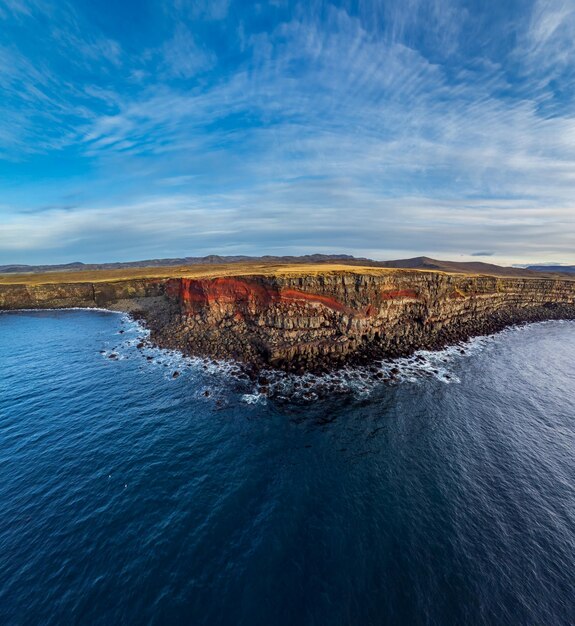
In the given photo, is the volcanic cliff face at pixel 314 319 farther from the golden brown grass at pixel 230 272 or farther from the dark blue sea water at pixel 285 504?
the dark blue sea water at pixel 285 504

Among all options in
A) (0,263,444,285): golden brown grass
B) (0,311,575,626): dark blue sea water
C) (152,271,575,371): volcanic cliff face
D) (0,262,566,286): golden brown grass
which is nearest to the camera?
(0,311,575,626): dark blue sea water

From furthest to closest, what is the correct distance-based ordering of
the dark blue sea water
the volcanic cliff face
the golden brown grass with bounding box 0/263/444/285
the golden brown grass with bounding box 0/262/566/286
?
1. the golden brown grass with bounding box 0/263/444/285
2. the golden brown grass with bounding box 0/262/566/286
3. the volcanic cliff face
4. the dark blue sea water

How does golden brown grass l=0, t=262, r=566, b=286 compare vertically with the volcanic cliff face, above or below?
above

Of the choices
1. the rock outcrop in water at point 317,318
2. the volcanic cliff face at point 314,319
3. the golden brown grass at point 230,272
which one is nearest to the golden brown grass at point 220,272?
the golden brown grass at point 230,272

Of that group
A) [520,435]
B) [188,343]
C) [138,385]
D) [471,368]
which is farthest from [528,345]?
[138,385]

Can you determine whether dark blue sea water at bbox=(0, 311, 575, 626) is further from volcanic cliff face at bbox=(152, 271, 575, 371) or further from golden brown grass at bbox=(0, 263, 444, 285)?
golden brown grass at bbox=(0, 263, 444, 285)

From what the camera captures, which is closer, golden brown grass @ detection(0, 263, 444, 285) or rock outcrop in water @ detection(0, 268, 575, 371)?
rock outcrop in water @ detection(0, 268, 575, 371)

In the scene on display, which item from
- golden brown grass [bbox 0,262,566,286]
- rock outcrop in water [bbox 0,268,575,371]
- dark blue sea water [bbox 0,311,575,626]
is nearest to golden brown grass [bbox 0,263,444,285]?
golden brown grass [bbox 0,262,566,286]
